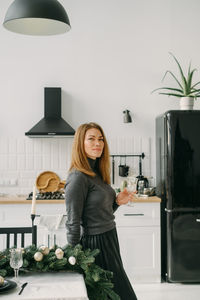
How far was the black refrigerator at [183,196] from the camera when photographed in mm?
3961

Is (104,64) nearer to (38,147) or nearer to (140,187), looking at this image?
(38,147)

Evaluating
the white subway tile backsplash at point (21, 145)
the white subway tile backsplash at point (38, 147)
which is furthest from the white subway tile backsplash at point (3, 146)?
the white subway tile backsplash at point (38, 147)

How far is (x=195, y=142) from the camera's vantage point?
13.1ft

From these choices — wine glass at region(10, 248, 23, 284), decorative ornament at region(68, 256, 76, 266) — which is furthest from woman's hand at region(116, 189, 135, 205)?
wine glass at region(10, 248, 23, 284)

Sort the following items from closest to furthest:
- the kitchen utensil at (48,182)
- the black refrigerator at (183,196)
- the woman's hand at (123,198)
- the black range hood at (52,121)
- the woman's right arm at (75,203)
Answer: the woman's right arm at (75,203) < the woman's hand at (123,198) < the black refrigerator at (183,196) < the black range hood at (52,121) < the kitchen utensil at (48,182)

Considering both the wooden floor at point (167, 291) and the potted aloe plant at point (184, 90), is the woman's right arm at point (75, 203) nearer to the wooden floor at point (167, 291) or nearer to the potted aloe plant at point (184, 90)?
the wooden floor at point (167, 291)

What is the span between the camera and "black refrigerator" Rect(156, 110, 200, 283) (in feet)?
13.0

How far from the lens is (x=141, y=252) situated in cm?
408

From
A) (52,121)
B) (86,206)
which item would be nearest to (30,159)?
(52,121)

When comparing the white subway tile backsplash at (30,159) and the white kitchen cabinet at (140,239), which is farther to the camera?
the white subway tile backsplash at (30,159)

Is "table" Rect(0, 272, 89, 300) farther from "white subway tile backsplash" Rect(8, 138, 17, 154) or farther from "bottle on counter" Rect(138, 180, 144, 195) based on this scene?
"white subway tile backsplash" Rect(8, 138, 17, 154)

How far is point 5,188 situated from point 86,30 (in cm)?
220

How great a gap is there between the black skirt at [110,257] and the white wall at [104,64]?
2493 mm

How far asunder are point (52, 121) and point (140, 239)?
1.68 meters
